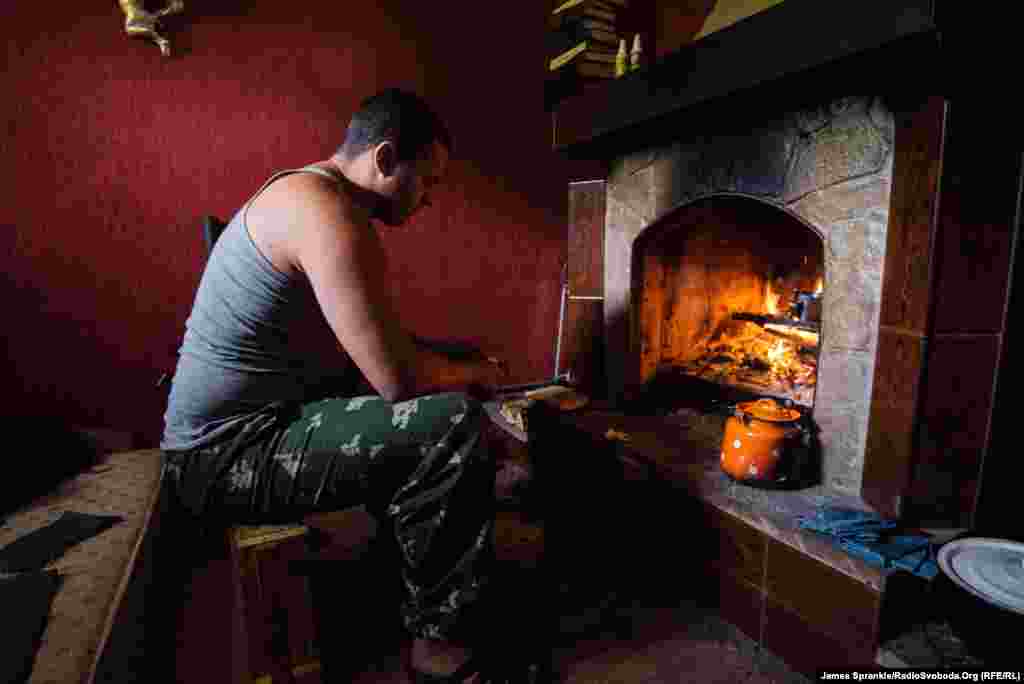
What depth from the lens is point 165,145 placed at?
2303 millimetres

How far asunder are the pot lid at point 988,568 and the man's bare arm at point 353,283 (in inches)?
55.5

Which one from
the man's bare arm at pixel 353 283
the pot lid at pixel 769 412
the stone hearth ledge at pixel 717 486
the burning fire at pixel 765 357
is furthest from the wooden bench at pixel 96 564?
the burning fire at pixel 765 357

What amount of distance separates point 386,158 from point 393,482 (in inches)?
35.0

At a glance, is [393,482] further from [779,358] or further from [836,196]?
[779,358]

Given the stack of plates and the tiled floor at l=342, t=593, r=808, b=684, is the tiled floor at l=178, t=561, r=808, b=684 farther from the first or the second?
the stack of plates

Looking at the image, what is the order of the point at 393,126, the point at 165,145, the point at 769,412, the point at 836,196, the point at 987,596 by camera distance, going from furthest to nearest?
the point at 165,145, the point at 769,412, the point at 836,196, the point at 393,126, the point at 987,596

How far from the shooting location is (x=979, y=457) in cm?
156

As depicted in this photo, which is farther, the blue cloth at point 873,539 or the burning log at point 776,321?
the burning log at point 776,321

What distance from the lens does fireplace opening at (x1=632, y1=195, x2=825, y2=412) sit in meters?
2.59

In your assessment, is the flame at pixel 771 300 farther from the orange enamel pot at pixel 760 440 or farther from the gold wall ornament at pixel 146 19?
the gold wall ornament at pixel 146 19

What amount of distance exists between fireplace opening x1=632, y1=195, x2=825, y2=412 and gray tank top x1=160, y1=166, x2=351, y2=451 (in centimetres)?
184

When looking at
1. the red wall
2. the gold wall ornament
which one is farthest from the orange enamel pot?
the gold wall ornament

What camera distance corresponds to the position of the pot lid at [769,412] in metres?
1.80

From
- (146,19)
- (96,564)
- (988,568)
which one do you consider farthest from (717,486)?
(146,19)
